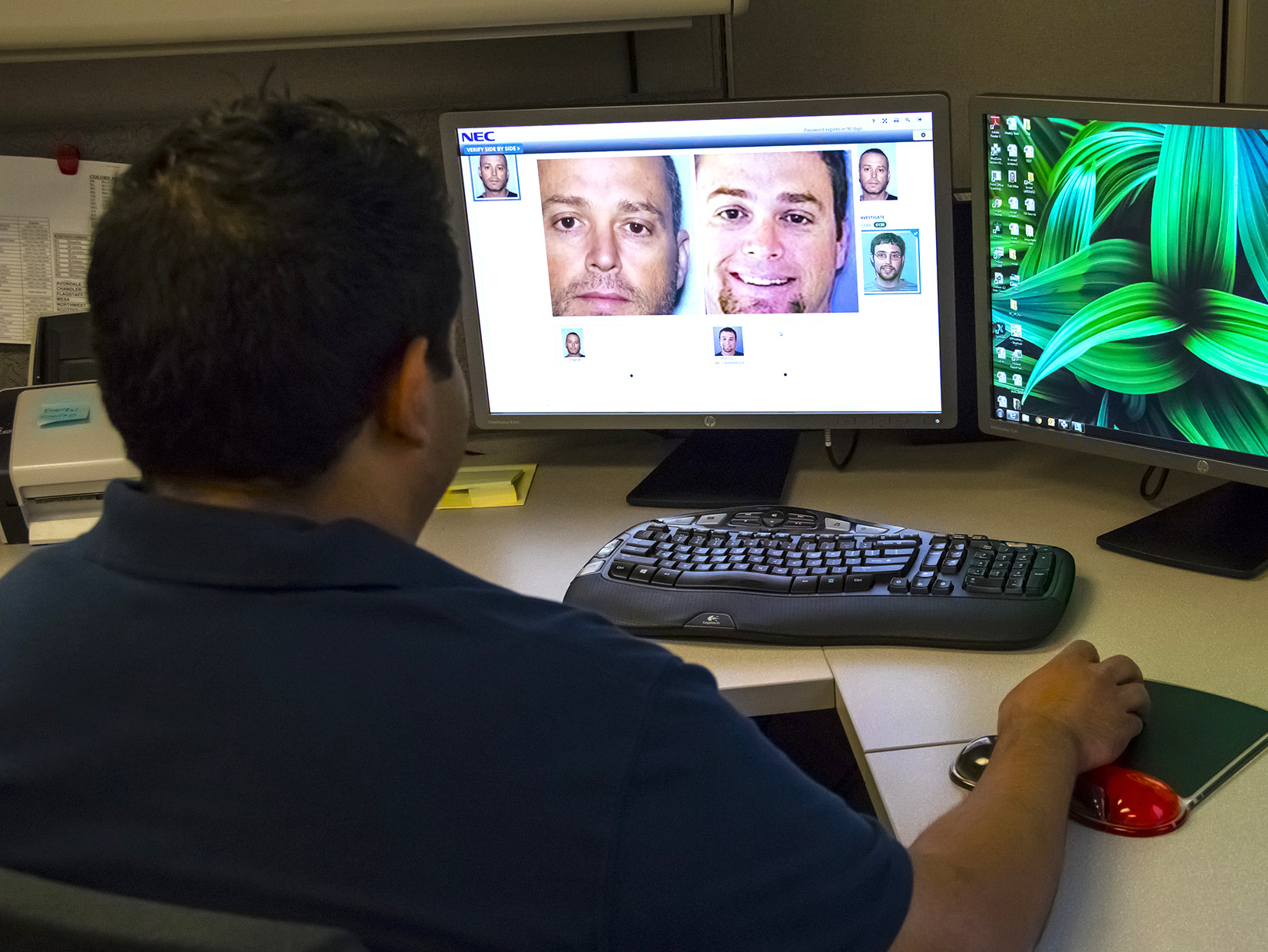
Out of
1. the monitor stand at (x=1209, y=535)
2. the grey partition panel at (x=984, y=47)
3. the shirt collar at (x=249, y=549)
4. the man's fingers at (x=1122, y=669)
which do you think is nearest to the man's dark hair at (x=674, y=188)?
the grey partition panel at (x=984, y=47)

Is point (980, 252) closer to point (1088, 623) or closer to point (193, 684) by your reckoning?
point (1088, 623)

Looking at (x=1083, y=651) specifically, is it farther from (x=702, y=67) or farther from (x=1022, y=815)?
(x=702, y=67)

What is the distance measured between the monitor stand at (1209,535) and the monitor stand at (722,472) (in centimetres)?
36

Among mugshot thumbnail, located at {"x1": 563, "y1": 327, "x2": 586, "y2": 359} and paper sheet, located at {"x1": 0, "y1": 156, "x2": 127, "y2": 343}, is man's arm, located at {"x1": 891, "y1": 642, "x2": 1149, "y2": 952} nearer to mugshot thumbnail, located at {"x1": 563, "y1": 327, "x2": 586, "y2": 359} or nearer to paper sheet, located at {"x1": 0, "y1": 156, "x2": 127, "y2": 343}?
mugshot thumbnail, located at {"x1": 563, "y1": 327, "x2": 586, "y2": 359}

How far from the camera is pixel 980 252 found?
1.25 metres

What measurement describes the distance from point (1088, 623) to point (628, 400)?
0.55 m

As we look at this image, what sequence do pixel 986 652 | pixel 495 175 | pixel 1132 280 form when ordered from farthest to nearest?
1. pixel 495 175
2. pixel 1132 280
3. pixel 986 652

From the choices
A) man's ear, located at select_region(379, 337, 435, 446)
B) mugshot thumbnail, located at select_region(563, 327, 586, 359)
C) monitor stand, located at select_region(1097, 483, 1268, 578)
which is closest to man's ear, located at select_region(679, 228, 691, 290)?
mugshot thumbnail, located at select_region(563, 327, 586, 359)

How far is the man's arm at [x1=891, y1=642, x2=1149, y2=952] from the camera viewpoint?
0.68 meters

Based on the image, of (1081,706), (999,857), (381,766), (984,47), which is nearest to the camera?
(381,766)

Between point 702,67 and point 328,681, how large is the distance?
1094mm

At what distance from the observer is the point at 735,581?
1108 mm

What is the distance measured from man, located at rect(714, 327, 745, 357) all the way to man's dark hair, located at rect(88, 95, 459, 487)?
73cm

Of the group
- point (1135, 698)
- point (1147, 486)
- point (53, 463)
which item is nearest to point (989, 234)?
point (1147, 486)
